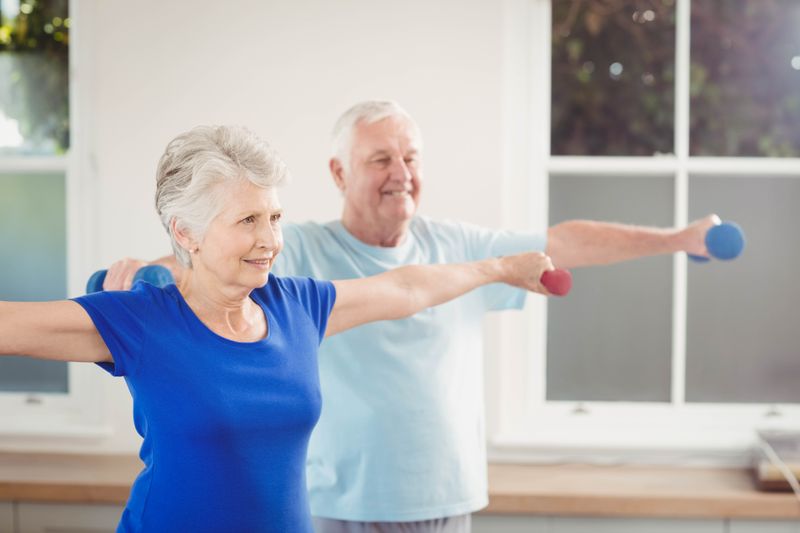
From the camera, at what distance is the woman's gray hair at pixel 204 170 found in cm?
136

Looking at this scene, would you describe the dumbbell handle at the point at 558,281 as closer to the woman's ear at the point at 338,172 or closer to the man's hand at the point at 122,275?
the woman's ear at the point at 338,172

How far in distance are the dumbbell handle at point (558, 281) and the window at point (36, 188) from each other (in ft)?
5.92

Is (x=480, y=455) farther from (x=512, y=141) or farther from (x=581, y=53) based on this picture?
(x=581, y=53)

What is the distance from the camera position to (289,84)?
280 centimetres

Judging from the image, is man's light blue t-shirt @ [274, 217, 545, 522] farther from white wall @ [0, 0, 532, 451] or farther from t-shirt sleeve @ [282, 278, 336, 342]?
white wall @ [0, 0, 532, 451]

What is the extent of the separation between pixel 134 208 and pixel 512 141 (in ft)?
3.82

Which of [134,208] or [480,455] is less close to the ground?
[134,208]

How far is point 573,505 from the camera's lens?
253 centimetres

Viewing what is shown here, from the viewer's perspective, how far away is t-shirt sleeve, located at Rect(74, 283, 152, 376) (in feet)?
4.27

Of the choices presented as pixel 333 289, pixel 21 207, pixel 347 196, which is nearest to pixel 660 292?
pixel 347 196

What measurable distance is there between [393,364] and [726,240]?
72cm

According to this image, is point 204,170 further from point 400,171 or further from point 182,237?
point 400,171

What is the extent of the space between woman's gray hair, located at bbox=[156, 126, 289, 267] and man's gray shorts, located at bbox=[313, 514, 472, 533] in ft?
2.54

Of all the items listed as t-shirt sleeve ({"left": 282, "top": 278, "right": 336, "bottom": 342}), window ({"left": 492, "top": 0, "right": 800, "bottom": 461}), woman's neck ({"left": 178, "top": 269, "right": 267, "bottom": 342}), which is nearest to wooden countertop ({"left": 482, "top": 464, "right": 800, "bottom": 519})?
window ({"left": 492, "top": 0, "right": 800, "bottom": 461})
